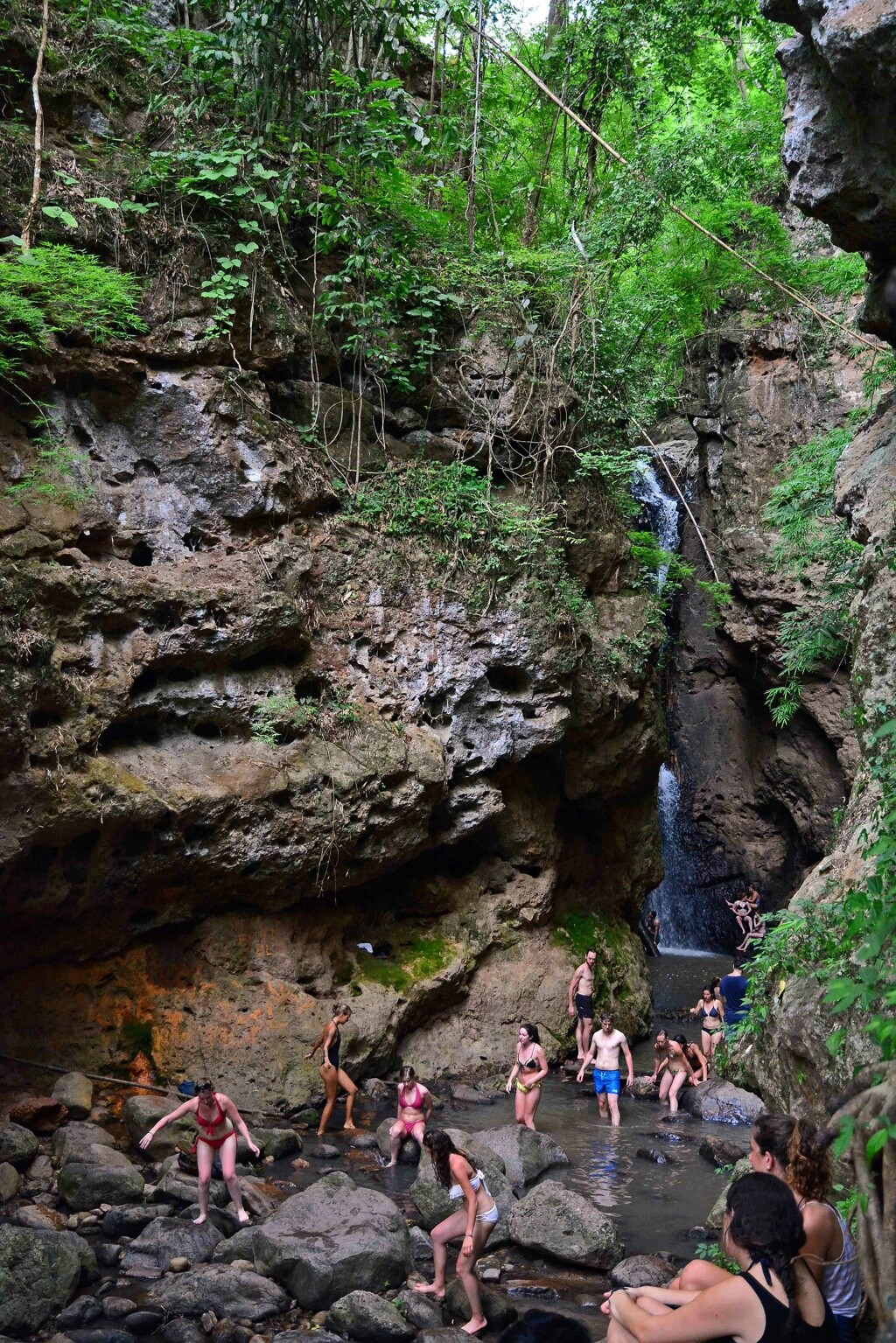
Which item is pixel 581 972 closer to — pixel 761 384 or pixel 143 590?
pixel 143 590

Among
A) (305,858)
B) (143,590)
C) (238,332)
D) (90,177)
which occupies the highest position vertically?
(90,177)

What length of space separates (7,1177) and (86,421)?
7.61 m

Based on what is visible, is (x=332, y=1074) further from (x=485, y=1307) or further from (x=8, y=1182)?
(x=485, y=1307)

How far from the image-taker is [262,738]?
36.4 ft

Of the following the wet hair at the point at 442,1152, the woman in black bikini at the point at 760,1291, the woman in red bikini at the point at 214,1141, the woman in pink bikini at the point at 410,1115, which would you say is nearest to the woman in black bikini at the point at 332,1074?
the woman in pink bikini at the point at 410,1115

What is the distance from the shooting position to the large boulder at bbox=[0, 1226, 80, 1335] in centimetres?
615

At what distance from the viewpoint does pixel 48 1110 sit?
29.7 feet

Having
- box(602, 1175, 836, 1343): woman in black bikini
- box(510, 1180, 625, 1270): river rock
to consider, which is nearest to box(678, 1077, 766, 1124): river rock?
box(510, 1180, 625, 1270): river rock

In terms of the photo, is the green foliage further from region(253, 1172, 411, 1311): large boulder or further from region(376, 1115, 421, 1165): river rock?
region(376, 1115, 421, 1165): river rock

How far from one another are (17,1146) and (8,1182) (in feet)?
1.60

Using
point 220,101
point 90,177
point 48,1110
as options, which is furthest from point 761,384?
point 48,1110

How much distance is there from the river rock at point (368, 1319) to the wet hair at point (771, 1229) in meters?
3.95

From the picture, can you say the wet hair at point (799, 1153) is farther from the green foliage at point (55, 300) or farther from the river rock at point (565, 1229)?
the green foliage at point (55, 300)

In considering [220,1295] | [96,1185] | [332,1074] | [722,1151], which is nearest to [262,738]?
[332,1074]
